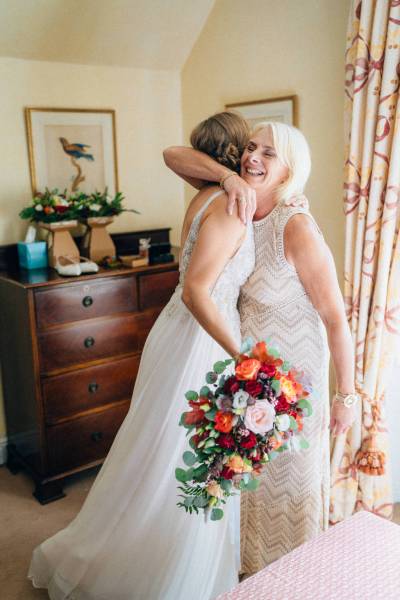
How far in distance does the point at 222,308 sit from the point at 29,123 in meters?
1.79

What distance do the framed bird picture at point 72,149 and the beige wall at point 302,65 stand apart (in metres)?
0.73

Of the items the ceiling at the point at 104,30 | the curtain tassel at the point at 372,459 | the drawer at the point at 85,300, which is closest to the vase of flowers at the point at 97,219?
the drawer at the point at 85,300

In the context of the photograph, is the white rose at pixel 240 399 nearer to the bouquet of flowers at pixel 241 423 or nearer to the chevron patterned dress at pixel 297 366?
the bouquet of flowers at pixel 241 423

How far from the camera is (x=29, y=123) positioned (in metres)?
3.10

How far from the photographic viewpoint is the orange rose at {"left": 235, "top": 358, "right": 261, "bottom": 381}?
4.57ft

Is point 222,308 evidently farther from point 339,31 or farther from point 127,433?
point 339,31

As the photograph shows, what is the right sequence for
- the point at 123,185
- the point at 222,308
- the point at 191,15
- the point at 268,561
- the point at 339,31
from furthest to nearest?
the point at 123,185 < the point at 191,15 < the point at 339,31 < the point at 268,561 < the point at 222,308

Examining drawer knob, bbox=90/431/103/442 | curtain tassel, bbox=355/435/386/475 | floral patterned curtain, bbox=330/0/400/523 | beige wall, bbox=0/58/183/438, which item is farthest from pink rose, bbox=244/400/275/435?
Answer: beige wall, bbox=0/58/183/438

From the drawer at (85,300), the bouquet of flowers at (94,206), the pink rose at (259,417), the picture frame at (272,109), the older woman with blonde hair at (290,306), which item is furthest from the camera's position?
the bouquet of flowers at (94,206)

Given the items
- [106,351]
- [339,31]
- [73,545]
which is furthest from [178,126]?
[73,545]

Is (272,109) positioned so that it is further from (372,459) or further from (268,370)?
(268,370)

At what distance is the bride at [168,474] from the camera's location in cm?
191

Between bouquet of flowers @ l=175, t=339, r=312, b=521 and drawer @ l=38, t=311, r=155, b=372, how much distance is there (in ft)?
5.00

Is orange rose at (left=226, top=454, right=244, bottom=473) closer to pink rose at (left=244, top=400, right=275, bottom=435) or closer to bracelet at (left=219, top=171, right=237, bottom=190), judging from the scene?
pink rose at (left=244, top=400, right=275, bottom=435)
